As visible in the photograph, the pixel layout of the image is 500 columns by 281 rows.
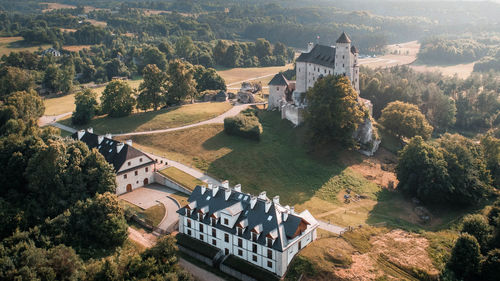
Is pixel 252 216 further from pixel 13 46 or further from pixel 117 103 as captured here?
pixel 13 46

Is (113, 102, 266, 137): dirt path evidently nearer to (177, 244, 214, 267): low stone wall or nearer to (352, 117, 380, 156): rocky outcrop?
(352, 117, 380, 156): rocky outcrop

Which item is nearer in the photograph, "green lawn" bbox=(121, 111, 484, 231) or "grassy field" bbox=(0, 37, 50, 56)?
"green lawn" bbox=(121, 111, 484, 231)

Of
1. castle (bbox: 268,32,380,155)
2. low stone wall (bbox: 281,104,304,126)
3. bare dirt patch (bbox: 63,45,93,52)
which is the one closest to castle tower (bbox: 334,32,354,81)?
castle (bbox: 268,32,380,155)

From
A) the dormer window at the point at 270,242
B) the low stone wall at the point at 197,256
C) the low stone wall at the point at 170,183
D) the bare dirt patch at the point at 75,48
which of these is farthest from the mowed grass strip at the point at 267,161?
the bare dirt patch at the point at 75,48

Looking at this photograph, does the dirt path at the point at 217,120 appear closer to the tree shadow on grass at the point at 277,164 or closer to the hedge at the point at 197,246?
the tree shadow on grass at the point at 277,164

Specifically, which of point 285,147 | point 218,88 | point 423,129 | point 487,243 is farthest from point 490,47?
point 487,243

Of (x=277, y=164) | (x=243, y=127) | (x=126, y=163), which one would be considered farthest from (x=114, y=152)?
(x=277, y=164)
